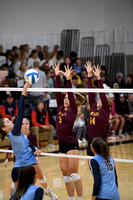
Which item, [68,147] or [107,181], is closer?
[107,181]

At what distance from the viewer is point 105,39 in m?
19.1

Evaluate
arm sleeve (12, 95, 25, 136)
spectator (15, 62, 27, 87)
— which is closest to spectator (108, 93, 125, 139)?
spectator (15, 62, 27, 87)

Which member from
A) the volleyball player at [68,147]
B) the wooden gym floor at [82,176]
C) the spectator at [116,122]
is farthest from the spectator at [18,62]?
the volleyball player at [68,147]

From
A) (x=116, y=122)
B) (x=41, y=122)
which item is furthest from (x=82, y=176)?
(x=116, y=122)

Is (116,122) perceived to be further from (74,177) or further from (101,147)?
(101,147)

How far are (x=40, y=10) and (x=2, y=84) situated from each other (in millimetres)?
7190

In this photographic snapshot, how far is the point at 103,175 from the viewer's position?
15.0ft

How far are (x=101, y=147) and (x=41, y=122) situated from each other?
24.4 ft

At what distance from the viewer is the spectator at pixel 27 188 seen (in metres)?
3.87

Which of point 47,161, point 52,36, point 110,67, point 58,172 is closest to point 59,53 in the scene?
point 52,36

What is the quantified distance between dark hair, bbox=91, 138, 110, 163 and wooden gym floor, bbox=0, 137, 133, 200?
2.22m

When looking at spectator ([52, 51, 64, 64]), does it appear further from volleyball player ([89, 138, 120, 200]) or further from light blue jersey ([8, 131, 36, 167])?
volleyball player ([89, 138, 120, 200])

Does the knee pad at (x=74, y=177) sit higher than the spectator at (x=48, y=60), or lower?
lower

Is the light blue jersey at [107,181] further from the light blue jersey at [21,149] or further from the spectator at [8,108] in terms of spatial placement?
the spectator at [8,108]
